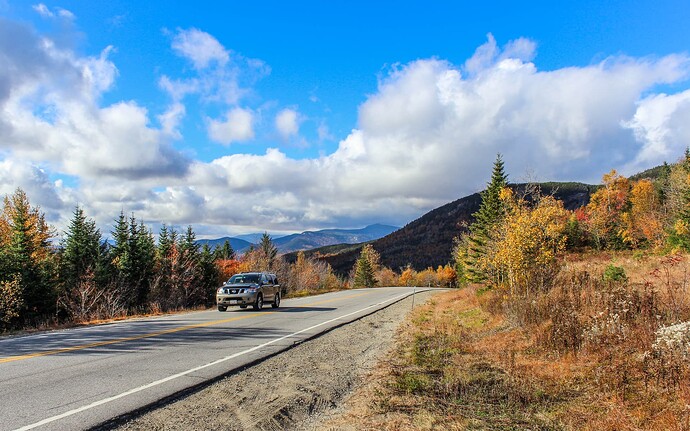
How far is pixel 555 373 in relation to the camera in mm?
7504

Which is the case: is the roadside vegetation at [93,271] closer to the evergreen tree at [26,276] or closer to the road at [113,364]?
the evergreen tree at [26,276]

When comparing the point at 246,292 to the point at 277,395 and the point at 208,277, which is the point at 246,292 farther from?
the point at 208,277

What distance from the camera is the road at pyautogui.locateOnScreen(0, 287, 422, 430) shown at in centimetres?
554

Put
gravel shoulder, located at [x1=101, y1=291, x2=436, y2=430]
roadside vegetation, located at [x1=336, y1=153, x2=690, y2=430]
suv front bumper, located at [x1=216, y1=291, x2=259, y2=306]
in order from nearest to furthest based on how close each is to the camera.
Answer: gravel shoulder, located at [x1=101, y1=291, x2=436, y2=430] < roadside vegetation, located at [x1=336, y1=153, x2=690, y2=430] < suv front bumper, located at [x1=216, y1=291, x2=259, y2=306]

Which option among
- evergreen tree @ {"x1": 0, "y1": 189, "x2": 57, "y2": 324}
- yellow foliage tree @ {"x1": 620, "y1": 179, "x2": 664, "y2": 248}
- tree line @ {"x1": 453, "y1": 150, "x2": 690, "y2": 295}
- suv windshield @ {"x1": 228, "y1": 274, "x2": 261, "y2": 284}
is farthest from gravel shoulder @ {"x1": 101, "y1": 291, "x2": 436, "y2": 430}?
yellow foliage tree @ {"x1": 620, "y1": 179, "x2": 664, "y2": 248}

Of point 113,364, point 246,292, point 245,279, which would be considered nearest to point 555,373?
point 113,364

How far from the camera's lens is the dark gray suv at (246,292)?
1900 cm

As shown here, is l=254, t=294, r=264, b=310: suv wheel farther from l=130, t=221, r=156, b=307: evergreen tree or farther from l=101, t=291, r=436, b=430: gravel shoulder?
l=130, t=221, r=156, b=307: evergreen tree

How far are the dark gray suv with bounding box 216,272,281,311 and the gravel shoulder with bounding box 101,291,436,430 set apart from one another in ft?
29.3

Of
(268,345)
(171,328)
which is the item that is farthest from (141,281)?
(268,345)

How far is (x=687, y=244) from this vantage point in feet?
111

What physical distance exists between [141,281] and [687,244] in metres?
49.4

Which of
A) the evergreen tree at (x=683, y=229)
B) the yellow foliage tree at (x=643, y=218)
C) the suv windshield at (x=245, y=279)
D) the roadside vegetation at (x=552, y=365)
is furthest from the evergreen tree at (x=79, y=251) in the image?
the yellow foliage tree at (x=643, y=218)

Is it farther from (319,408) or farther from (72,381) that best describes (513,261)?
(72,381)
